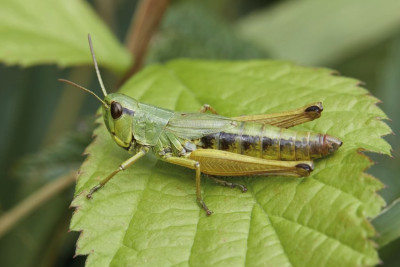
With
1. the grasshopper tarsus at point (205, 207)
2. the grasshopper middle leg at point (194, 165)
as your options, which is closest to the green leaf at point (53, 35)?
the grasshopper middle leg at point (194, 165)

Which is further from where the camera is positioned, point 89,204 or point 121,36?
point 121,36

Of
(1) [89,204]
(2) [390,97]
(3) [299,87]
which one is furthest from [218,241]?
(2) [390,97]

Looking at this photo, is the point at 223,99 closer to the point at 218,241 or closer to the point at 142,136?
the point at 142,136

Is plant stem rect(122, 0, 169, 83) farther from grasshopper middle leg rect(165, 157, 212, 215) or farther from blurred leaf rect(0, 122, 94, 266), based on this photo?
grasshopper middle leg rect(165, 157, 212, 215)

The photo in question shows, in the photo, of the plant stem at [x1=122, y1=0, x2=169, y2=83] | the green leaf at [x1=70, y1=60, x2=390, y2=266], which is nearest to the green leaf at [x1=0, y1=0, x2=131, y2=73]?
the plant stem at [x1=122, y1=0, x2=169, y2=83]

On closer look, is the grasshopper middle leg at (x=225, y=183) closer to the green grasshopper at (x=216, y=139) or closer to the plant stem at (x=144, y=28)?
the green grasshopper at (x=216, y=139)
